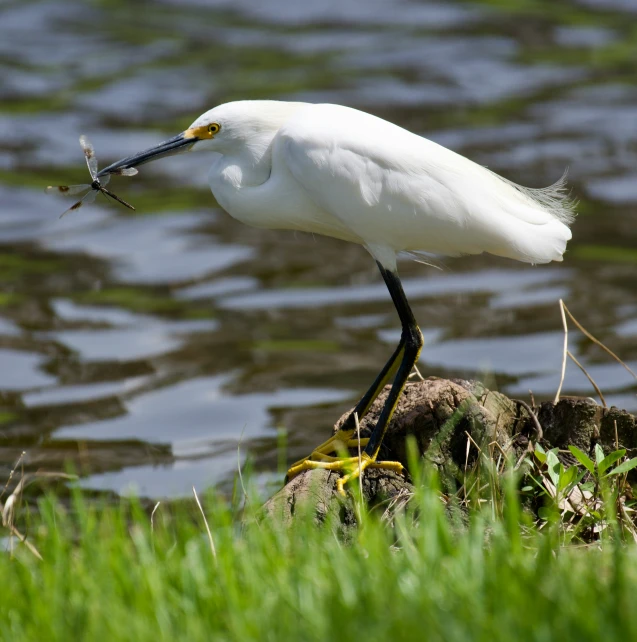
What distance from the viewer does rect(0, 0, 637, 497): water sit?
316 inches

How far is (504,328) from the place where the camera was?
30.5 ft

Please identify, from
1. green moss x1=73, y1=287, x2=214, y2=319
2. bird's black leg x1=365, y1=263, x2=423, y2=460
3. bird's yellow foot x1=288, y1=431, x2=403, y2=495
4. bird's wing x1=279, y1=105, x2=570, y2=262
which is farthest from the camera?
green moss x1=73, y1=287, x2=214, y2=319

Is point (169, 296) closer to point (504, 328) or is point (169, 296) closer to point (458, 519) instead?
→ point (504, 328)

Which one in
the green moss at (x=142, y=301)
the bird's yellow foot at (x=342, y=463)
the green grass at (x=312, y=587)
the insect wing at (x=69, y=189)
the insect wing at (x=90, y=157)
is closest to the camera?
the green grass at (x=312, y=587)

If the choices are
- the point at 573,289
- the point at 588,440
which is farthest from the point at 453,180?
the point at 573,289

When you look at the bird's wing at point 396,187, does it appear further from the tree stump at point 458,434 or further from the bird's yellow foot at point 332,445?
the bird's yellow foot at point 332,445

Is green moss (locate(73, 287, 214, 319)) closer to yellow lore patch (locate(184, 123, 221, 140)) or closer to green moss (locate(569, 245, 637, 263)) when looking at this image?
green moss (locate(569, 245, 637, 263))

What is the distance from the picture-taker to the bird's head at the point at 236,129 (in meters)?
4.87

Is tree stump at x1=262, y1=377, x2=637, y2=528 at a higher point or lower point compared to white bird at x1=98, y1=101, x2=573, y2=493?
lower

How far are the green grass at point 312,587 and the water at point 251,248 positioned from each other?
235 cm

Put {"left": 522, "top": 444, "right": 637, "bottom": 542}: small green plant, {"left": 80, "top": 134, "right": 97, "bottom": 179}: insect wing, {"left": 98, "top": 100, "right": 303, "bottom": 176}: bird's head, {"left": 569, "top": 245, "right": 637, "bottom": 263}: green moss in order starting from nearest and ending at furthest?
{"left": 522, "top": 444, "right": 637, "bottom": 542}: small green plant → {"left": 98, "top": 100, "right": 303, "bottom": 176}: bird's head → {"left": 80, "top": 134, "right": 97, "bottom": 179}: insect wing → {"left": 569, "top": 245, "right": 637, "bottom": 263}: green moss

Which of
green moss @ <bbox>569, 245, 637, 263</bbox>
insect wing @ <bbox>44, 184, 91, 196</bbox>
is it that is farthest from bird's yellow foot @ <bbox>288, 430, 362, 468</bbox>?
green moss @ <bbox>569, 245, 637, 263</bbox>

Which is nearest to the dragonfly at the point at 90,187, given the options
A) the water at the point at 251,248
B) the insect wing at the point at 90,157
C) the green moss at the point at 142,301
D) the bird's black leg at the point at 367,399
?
the insect wing at the point at 90,157

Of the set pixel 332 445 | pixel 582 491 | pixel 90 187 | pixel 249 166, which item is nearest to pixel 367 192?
pixel 249 166
